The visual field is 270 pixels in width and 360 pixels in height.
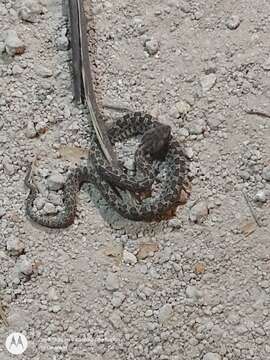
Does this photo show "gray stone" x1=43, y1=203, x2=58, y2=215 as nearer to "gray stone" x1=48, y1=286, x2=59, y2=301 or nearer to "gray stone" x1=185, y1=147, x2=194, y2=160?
"gray stone" x1=48, y1=286, x2=59, y2=301

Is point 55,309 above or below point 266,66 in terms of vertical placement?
below

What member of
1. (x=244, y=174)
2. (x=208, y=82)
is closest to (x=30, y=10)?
(x=208, y=82)

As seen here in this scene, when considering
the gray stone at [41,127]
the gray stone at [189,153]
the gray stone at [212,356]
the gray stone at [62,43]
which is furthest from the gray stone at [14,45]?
the gray stone at [212,356]

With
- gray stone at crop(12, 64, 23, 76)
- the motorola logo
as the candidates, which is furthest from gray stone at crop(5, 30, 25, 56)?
the motorola logo

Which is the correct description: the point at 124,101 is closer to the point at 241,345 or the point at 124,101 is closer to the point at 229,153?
the point at 229,153

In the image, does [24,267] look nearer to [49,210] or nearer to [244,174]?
[49,210]

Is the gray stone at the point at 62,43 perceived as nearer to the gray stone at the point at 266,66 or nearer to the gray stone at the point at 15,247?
the gray stone at the point at 266,66
